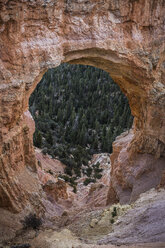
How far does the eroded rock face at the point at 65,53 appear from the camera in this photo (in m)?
8.08

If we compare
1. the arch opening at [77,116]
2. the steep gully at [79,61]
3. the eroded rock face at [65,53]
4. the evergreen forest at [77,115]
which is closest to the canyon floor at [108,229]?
the steep gully at [79,61]

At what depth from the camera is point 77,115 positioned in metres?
30.7

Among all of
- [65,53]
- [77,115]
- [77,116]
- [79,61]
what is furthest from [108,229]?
[77,115]

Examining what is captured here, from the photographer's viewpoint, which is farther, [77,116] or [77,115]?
[77,115]

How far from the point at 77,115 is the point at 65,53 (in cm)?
2136

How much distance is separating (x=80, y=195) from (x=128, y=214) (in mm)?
9545

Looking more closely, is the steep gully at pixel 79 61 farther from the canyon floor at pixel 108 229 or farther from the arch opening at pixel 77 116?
the arch opening at pixel 77 116

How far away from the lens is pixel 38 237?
7.95 m

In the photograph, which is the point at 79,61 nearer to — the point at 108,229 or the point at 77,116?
the point at 108,229

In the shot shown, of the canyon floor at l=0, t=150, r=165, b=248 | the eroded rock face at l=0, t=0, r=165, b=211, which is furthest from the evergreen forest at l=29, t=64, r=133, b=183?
the eroded rock face at l=0, t=0, r=165, b=211

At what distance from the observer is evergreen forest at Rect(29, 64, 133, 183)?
23.3 meters

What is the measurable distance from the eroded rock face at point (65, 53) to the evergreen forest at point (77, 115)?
10.7 meters

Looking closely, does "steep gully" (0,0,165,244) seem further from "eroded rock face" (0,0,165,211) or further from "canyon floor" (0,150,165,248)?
"canyon floor" (0,150,165,248)

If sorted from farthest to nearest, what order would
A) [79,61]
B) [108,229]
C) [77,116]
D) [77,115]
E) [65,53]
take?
[77,115]
[77,116]
[79,61]
[65,53]
[108,229]
